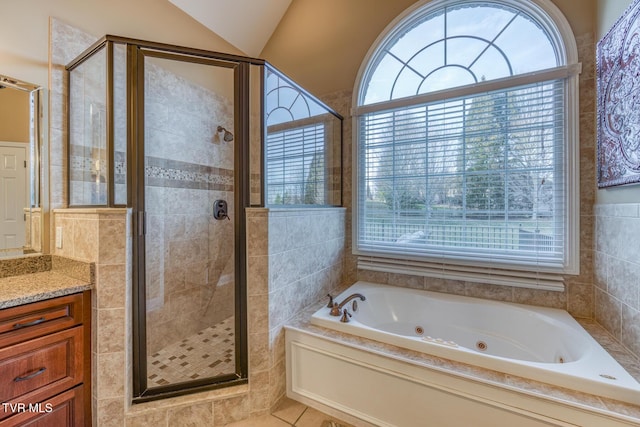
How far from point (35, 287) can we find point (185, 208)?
3.06 ft

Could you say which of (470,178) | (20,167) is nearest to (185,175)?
(20,167)

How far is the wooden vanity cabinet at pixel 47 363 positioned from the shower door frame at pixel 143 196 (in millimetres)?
237

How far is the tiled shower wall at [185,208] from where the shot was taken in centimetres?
168

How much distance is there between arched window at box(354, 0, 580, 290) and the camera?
1.80 metres

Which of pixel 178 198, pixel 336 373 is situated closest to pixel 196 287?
pixel 178 198

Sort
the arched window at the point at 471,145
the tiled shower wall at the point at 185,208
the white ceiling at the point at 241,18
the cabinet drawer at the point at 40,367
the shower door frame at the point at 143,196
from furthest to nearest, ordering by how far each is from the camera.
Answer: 1. the white ceiling at the point at 241,18
2. the arched window at the point at 471,145
3. the tiled shower wall at the point at 185,208
4. the shower door frame at the point at 143,196
5. the cabinet drawer at the point at 40,367

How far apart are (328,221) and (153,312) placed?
4.56ft

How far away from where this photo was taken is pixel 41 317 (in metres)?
1.27

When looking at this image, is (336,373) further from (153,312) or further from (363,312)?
(153,312)

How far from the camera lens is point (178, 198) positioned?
6.74 feet

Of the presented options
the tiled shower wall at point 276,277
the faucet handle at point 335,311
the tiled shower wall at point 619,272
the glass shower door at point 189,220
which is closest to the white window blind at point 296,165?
the tiled shower wall at point 276,277

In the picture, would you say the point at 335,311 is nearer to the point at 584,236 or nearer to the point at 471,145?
the point at 471,145

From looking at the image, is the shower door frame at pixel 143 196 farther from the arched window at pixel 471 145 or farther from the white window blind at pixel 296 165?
the arched window at pixel 471 145

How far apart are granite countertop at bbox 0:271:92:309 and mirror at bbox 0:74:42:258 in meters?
0.20
